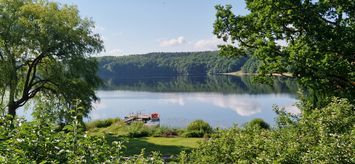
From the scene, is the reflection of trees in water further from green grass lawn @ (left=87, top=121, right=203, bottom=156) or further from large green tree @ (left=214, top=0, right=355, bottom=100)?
large green tree @ (left=214, top=0, right=355, bottom=100)

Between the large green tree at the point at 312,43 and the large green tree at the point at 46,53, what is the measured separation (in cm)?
1128

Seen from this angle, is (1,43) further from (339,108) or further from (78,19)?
(339,108)

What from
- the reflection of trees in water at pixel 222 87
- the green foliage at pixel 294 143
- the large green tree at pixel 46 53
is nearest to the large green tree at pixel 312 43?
the green foliage at pixel 294 143

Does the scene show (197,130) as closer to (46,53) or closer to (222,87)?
(46,53)

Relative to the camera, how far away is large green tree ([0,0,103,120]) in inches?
858

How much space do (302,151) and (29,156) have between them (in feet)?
13.6

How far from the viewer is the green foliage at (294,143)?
5.34m

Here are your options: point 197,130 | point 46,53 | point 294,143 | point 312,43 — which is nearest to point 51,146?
point 294,143

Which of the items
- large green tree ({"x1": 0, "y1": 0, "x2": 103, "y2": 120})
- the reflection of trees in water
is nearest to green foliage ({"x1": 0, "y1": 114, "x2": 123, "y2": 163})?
large green tree ({"x1": 0, "y1": 0, "x2": 103, "y2": 120})

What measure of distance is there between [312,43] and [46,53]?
610 inches

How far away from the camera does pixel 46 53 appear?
22.7 m

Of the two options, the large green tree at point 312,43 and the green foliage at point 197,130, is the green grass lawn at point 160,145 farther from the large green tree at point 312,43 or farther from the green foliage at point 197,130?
the large green tree at point 312,43

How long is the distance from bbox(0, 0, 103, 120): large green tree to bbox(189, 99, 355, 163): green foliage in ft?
50.3

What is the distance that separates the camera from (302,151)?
6051 millimetres
